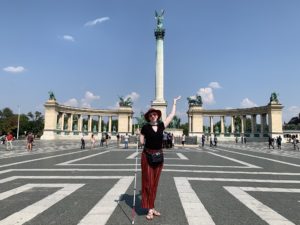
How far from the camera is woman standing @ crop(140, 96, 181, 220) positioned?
6.24 meters

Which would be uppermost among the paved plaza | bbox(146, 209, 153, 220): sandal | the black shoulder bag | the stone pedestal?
the stone pedestal

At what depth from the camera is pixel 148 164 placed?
20.8 feet

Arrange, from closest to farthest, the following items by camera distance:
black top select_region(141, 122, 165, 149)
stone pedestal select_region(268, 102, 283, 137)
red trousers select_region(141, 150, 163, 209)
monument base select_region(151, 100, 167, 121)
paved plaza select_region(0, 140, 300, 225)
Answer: paved plaza select_region(0, 140, 300, 225), red trousers select_region(141, 150, 163, 209), black top select_region(141, 122, 165, 149), monument base select_region(151, 100, 167, 121), stone pedestal select_region(268, 102, 283, 137)

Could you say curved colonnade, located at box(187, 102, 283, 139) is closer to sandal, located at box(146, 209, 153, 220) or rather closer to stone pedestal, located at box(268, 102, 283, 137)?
stone pedestal, located at box(268, 102, 283, 137)

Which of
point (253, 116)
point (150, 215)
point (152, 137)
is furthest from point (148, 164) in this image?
point (253, 116)

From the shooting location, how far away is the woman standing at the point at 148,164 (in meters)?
6.24

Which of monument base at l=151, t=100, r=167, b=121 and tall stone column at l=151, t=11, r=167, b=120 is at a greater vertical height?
tall stone column at l=151, t=11, r=167, b=120

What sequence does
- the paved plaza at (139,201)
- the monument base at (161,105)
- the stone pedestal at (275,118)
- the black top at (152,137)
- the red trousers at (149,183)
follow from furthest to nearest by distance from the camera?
the stone pedestal at (275,118) < the monument base at (161,105) < the black top at (152,137) < the red trousers at (149,183) < the paved plaza at (139,201)

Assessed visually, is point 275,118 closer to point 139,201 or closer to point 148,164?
point 139,201

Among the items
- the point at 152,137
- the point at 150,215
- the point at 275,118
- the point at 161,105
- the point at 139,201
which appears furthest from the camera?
the point at 275,118

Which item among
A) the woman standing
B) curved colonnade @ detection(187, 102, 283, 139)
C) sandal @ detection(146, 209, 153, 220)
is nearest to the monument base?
curved colonnade @ detection(187, 102, 283, 139)

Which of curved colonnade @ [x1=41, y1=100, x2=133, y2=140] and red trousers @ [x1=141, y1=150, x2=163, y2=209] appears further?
curved colonnade @ [x1=41, y1=100, x2=133, y2=140]

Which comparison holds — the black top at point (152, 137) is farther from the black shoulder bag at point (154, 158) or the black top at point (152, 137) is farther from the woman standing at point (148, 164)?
the black shoulder bag at point (154, 158)

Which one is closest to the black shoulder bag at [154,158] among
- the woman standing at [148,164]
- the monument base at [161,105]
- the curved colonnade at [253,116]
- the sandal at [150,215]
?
the woman standing at [148,164]
